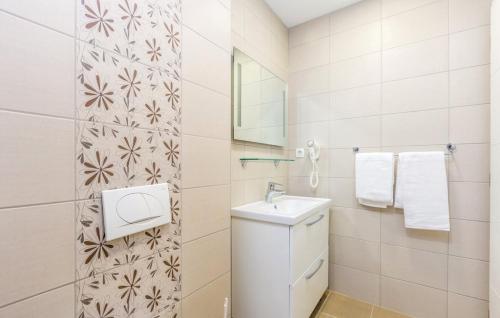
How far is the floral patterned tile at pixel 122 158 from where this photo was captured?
69 cm

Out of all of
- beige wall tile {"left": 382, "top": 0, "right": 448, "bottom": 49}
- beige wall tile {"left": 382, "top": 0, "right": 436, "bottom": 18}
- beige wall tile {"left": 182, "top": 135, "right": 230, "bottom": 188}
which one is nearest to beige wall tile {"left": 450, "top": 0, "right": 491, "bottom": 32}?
beige wall tile {"left": 382, "top": 0, "right": 448, "bottom": 49}

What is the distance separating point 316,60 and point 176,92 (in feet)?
4.92

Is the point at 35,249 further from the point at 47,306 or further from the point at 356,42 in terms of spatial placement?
the point at 356,42

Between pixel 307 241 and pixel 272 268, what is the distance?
0.95 ft

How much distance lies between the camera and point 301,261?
4.21ft

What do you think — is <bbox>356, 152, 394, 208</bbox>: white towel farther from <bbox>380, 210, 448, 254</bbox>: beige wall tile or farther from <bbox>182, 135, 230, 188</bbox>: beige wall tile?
<bbox>182, 135, 230, 188</bbox>: beige wall tile

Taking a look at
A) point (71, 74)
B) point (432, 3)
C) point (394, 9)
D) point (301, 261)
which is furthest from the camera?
point (394, 9)

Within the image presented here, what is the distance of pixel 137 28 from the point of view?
0.83 metres

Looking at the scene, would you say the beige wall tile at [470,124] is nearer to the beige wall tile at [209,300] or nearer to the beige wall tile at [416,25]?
the beige wall tile at [416,25]

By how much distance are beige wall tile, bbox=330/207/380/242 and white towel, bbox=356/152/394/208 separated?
116 mm

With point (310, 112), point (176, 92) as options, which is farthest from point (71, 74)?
point (310, 112)

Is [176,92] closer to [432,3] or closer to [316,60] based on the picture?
[316,60]

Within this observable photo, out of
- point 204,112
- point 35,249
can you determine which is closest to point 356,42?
point 204,112

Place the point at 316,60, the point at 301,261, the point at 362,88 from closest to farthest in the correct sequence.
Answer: the point at 301,261 → the point at 362,88 → the point at 316,60
